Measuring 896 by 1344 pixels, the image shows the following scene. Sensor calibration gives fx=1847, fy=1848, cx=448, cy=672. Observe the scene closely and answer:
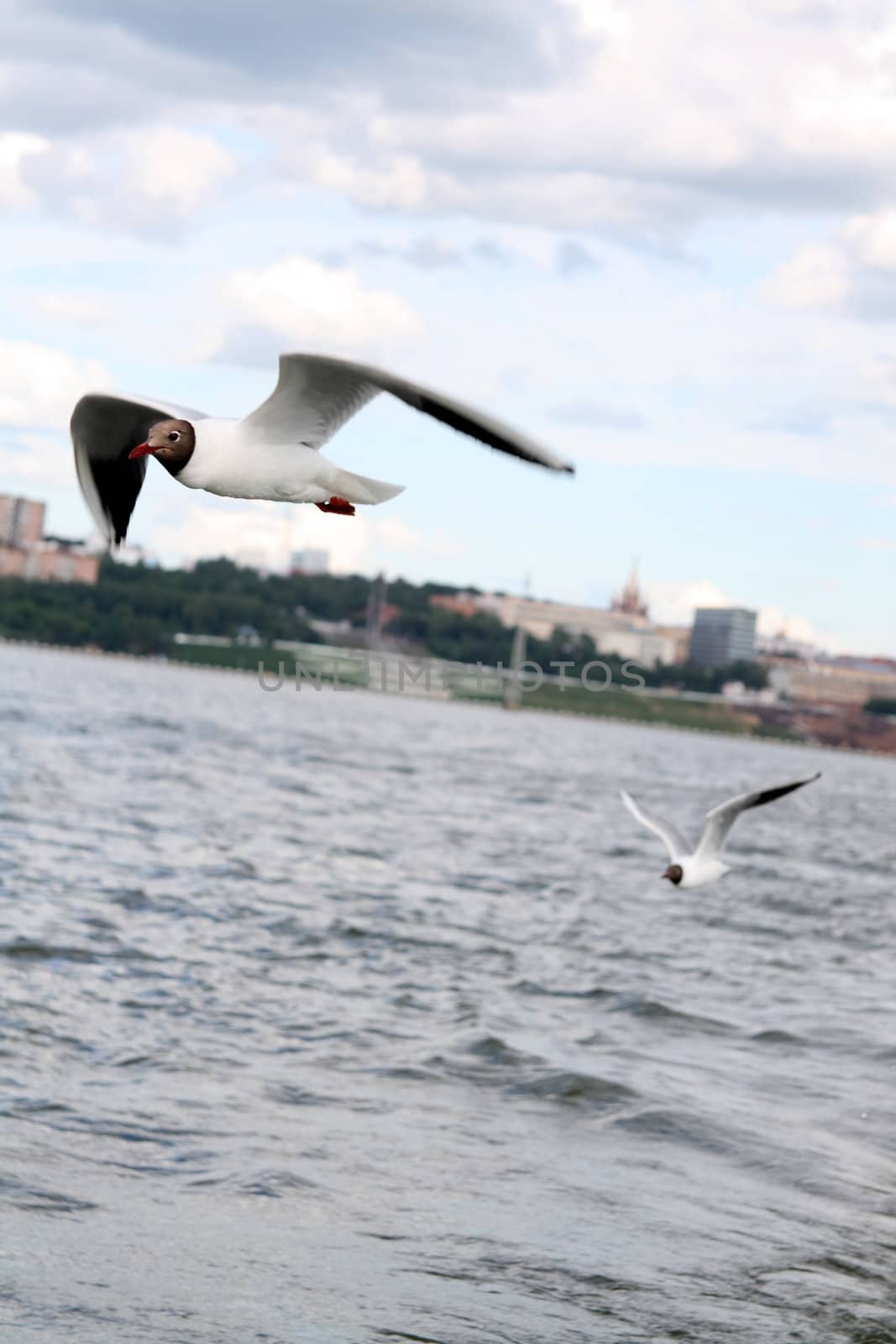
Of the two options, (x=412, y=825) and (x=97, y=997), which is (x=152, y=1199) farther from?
(x=412, y=825)

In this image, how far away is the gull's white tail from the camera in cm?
528

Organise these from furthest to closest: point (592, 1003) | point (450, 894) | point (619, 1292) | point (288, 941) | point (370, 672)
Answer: point (370, 672) → point (450, 894) → point (288, 941) → point (592, 1003) → point (619, 1292)

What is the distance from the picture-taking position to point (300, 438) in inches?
212

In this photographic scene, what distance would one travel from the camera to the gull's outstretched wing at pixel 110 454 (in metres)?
6.50

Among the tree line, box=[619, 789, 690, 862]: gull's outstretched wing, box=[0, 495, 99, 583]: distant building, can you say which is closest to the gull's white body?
box=[619, 789, 690, 862]: gull's outstretched wing

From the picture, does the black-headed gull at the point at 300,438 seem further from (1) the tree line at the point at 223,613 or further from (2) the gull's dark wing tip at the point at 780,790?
(1) the tree line at the point at 223,613

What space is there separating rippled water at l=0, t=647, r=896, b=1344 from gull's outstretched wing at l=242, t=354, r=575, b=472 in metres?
6.25

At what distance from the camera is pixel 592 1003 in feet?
71.3

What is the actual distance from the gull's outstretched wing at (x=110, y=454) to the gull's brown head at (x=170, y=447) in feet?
4.00

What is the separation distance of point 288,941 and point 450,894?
7997 mm

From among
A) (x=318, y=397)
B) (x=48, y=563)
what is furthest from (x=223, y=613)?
(x=318, y=397)

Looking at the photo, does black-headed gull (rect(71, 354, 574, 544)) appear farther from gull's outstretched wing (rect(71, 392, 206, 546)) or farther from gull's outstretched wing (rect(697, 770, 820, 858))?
gull's outstretched wing (rect(697, 770, 820, 858))

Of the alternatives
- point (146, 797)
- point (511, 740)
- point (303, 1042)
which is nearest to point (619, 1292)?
point (303, 1042)

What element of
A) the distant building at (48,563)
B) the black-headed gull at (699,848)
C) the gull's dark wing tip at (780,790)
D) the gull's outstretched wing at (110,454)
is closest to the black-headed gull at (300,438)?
the gull's outstretched wing at (110,454)
